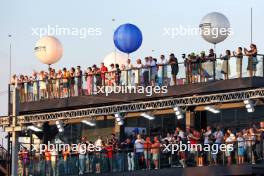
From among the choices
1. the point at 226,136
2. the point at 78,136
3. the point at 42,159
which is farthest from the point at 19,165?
the point at 226,136

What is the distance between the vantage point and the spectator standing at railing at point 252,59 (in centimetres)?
5894

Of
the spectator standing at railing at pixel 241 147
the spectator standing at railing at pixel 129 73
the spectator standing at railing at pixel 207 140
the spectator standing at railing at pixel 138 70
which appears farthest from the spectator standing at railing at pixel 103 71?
the spectator standing at railing at pixel 241 147

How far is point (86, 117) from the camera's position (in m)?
66.7

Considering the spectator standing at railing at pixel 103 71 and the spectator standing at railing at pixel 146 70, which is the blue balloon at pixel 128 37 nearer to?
the spectator standing at railing at pixel 103 71

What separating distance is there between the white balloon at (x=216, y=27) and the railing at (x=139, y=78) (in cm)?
155

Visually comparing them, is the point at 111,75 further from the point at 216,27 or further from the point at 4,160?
the point at 4,160

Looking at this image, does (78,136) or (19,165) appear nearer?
(19,165)

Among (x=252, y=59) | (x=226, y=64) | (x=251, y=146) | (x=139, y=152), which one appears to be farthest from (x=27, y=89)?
(x=251, y=146)

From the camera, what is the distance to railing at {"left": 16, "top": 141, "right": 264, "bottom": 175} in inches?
2251

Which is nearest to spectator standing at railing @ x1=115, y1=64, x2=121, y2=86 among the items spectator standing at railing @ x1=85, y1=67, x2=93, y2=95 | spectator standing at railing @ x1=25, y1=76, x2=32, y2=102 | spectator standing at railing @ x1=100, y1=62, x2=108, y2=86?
spectator standing at railing @ x1=100, y1=62, x2=108, y2=86

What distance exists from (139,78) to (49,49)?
6.14 meters

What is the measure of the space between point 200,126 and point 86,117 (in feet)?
18.5

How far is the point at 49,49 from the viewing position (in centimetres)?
6762

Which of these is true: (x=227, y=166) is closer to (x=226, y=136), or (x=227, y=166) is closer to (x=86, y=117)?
(x=226, y=136)
